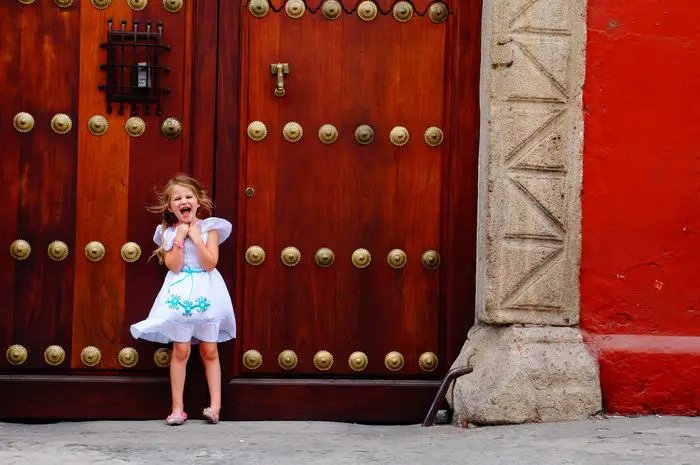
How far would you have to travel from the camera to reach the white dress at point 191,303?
4250 millimetres

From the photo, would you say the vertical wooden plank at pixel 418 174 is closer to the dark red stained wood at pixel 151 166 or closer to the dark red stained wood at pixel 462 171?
the dark red stained wood at pixel 462 171

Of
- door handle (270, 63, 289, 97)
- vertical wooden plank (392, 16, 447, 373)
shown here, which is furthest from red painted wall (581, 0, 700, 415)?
door handle (270, 63, 289, 97)

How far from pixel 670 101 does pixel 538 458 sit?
1511 mm

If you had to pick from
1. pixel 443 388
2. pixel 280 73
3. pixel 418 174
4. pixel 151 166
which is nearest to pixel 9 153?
pixel 151 166

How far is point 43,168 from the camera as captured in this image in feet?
14.5

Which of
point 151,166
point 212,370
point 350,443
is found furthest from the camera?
point 151,166

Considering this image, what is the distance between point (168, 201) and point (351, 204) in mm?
730

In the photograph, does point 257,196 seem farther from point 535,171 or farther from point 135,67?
point 535,171

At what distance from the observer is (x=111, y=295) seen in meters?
4.45

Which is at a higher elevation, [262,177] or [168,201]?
[262,177]

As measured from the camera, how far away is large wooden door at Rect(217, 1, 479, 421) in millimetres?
4504

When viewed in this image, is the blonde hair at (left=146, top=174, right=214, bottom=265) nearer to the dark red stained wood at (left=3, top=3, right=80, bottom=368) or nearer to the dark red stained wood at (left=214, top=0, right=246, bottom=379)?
the dark red stained wood at (left=214, top=0, right=246, bottom=379)

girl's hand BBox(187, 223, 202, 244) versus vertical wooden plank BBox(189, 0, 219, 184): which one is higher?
vertical wooden plank BBox(189, 0, 219, 184)

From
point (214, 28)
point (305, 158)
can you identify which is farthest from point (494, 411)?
point (214, 28)
